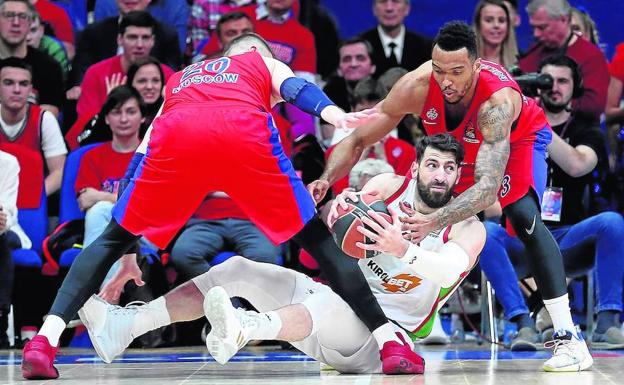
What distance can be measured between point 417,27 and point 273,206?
482 cm

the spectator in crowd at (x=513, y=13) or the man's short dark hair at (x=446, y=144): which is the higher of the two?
the spectator in crowd at (x=513, y=13)

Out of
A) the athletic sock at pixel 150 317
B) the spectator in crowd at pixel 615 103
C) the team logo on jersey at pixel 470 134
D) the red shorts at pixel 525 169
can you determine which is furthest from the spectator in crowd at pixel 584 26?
the athletic sock at pixel 150 317

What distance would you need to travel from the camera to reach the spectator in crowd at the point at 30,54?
8305 millimetres

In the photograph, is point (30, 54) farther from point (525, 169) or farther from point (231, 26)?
point (525, 169)

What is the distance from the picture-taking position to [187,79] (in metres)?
5.15

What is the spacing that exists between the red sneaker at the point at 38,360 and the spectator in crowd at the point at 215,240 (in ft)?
7.47

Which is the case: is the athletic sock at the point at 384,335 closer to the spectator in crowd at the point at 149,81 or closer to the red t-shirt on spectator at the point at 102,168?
the red t-shirt on spectator at the point at 102,168

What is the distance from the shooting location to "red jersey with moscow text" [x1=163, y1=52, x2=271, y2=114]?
16.4 feet

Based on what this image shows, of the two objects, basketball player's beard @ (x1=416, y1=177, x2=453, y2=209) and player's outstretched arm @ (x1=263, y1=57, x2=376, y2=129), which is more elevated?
player's outstretched arm @ (x1=263, y1=57, x2=376, y2=129)

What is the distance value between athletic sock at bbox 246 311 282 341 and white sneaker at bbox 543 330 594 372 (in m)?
1.31

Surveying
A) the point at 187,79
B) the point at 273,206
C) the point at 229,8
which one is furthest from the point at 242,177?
the point at 229,8

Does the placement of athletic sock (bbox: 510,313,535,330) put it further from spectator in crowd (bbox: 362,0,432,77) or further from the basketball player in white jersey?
spectator in crowd (bbox: 362,0,432,77)

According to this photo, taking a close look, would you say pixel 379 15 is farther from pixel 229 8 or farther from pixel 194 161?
pixel 194 161

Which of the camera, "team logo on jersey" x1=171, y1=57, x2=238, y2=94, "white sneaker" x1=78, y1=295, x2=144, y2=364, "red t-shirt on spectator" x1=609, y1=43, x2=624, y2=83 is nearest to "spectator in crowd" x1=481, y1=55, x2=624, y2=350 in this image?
the camera
